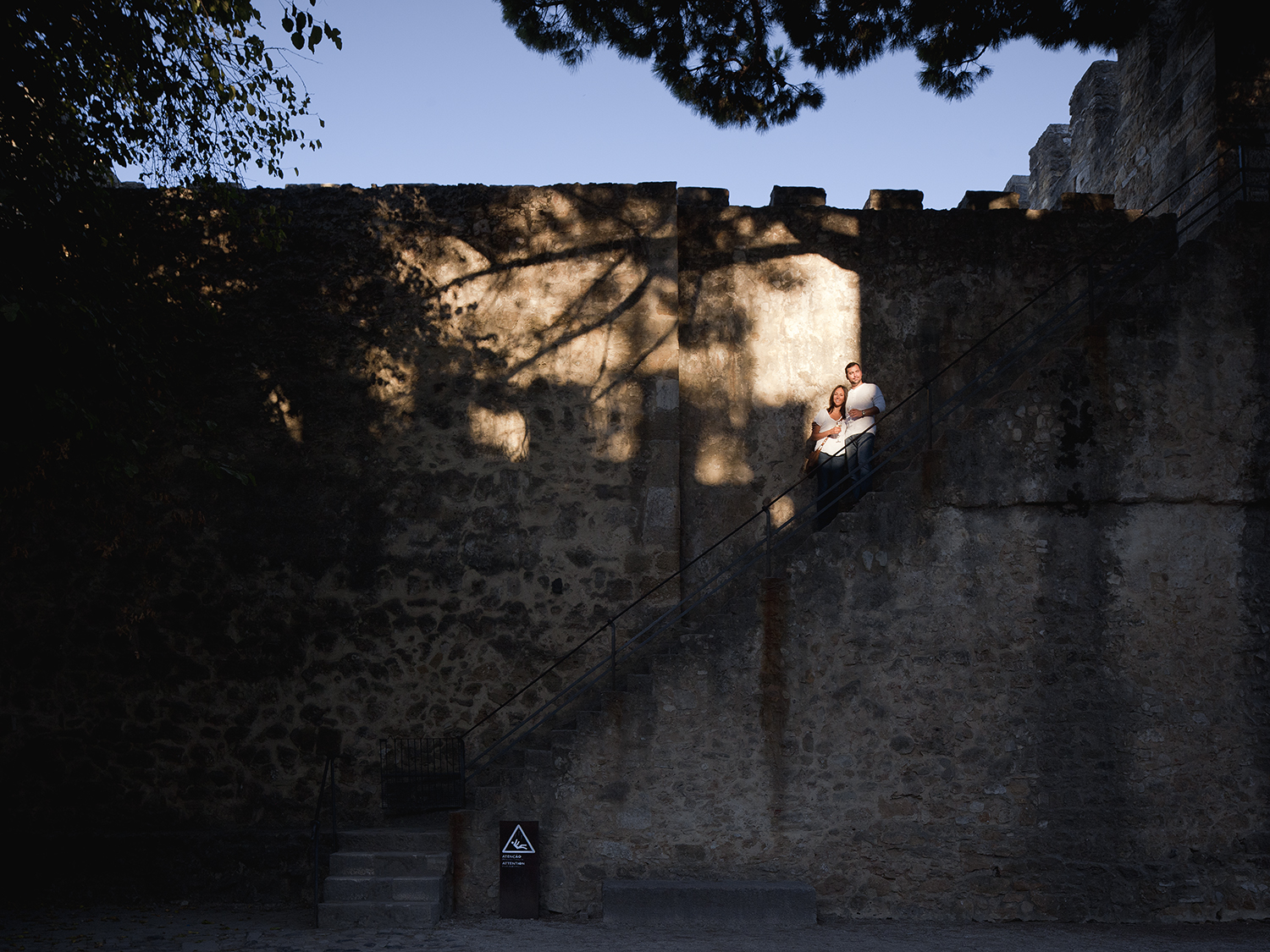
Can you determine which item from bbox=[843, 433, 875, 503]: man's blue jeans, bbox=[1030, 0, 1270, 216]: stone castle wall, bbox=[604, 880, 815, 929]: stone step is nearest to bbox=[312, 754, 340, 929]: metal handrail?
bbox=[604, 880, 815, 929]: stone step

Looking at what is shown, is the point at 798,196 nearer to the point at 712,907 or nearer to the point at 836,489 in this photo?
the point at 836,489

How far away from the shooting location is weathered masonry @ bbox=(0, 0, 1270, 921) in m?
7.11

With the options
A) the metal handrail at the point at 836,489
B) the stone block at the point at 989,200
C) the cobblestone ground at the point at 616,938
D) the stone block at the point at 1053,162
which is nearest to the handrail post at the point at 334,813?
the cobblestone ground at the point at 616,938

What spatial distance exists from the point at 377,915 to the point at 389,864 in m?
0.35

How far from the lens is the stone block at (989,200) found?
31.1ft

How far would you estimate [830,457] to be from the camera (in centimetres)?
796

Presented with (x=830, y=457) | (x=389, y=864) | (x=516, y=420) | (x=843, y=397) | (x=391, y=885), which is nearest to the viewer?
(x=391, y=885)

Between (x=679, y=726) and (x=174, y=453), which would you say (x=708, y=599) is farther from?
(x=174, y=453)

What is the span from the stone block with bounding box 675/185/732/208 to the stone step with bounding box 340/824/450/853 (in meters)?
5.73

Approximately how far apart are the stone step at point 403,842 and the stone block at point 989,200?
715 cm

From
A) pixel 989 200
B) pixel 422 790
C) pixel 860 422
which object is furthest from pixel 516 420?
pixel 989 200

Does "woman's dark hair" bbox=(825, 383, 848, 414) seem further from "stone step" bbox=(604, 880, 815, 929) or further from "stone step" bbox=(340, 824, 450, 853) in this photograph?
"stone step" bbox=(340, 824, 450, 853)

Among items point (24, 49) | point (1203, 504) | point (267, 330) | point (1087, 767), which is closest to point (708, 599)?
point (1087, 767)

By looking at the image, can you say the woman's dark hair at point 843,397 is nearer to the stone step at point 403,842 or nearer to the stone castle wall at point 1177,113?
the stone castle wall at point 1177,113
